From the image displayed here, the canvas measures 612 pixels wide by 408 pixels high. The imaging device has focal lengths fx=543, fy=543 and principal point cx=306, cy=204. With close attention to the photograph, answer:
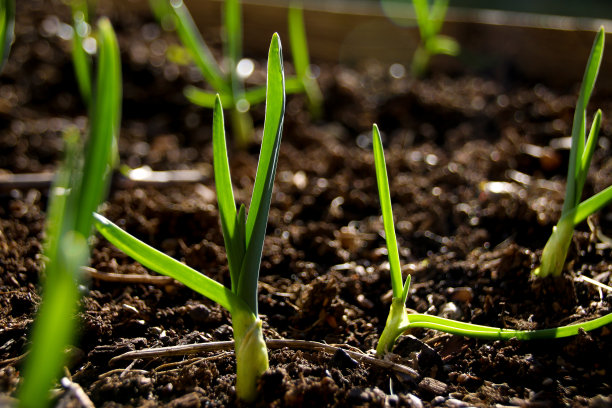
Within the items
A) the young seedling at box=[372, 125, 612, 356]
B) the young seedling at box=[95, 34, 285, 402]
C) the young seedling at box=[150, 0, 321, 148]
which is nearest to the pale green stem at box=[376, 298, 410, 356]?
the young seedling at box=[372, 125, 612, 356]

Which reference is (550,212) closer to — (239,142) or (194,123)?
(239,142)

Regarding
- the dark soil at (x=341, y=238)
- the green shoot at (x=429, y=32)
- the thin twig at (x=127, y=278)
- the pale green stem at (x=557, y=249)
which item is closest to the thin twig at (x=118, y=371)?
the dark soil at (x=341, y=238)

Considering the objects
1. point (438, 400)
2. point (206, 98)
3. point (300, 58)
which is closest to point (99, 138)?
point (438, 400)

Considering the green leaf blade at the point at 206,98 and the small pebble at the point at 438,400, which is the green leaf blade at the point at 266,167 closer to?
the small pebble at the point at 438,400

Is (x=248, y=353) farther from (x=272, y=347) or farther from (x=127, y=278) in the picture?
(x=127, y=278)

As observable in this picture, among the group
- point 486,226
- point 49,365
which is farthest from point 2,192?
point 486,226

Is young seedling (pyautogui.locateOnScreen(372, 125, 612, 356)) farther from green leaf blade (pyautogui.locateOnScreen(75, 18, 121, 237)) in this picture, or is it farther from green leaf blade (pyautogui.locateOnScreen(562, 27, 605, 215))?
green leaf blade (pyautogui.locateOnScreen(75, 18, 121, 237))

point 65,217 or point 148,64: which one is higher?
point 148,64
